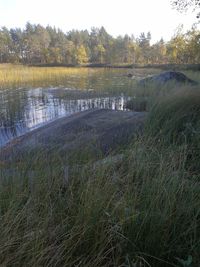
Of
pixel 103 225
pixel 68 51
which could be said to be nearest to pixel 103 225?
pixel 103 225

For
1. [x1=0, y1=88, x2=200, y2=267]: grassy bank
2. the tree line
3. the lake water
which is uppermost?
the tree line

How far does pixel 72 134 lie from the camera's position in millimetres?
5234

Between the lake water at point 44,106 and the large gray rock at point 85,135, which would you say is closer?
the large gray rock at point 85,135

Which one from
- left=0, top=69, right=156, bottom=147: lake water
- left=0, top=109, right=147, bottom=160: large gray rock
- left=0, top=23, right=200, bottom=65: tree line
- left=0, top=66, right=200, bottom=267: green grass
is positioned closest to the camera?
left=0, top=66, right=200, bottom=267: green grass

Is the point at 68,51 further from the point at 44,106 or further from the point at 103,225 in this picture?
the point at 103,225

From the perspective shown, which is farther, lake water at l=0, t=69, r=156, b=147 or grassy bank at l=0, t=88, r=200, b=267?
lake water at l=0, t=69, r=156, b=147

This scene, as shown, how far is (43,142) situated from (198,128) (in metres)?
2.95

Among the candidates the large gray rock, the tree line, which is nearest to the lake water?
the large gray rock

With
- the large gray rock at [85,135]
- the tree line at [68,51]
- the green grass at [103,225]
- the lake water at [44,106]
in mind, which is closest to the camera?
the green grass at [103,225]

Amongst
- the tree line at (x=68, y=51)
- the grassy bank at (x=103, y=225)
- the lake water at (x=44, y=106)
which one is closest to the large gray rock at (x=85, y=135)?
the lake water at (x=44, y=106)

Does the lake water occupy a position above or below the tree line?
below

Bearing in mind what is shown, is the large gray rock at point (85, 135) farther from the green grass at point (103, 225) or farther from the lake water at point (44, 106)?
the green grass at point (103, 225)

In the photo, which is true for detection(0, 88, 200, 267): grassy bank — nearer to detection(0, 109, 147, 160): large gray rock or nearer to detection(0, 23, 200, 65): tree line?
detection(0, 109, 147, 160): large gray rock

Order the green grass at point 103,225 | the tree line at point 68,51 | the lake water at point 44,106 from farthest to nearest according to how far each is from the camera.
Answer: the tree line at point 68,51, the lake water at point 44,106, the green grass at point 103,225
